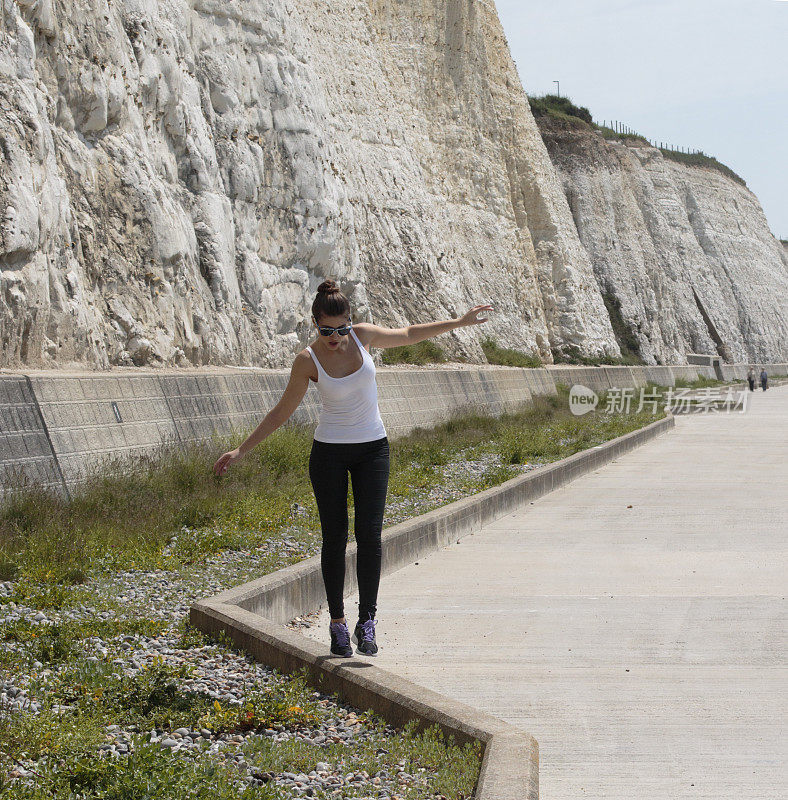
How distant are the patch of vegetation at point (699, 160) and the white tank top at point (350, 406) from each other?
3418 inches

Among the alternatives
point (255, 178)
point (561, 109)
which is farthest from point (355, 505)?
point (561, 109)

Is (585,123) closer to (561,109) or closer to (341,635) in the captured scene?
(561,109)

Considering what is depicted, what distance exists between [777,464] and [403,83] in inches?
974

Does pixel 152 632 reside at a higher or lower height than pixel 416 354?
lower

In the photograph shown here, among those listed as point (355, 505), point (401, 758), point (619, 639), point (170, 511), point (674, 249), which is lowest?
point (619, 639)

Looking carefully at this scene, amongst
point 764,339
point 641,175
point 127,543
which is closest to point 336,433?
point 127,543

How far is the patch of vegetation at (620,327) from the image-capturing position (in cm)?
6216

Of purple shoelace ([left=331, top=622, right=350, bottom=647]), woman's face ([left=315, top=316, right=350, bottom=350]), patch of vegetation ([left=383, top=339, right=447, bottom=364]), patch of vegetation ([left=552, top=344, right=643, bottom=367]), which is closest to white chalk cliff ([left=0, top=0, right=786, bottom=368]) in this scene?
patch of vegetation ([left=552, top=344, right=643, bottom=367])

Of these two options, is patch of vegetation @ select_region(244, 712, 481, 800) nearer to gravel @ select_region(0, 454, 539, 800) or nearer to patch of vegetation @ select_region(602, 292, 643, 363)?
gravel @ select_region(0, 454, 539, 800)

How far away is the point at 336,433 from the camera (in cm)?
549

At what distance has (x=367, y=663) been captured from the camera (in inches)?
199

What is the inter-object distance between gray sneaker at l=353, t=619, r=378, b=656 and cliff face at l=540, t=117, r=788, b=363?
5919 centimetres

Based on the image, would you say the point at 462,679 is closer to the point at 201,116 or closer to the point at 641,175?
the point at 201,116

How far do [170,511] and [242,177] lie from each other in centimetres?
1344
